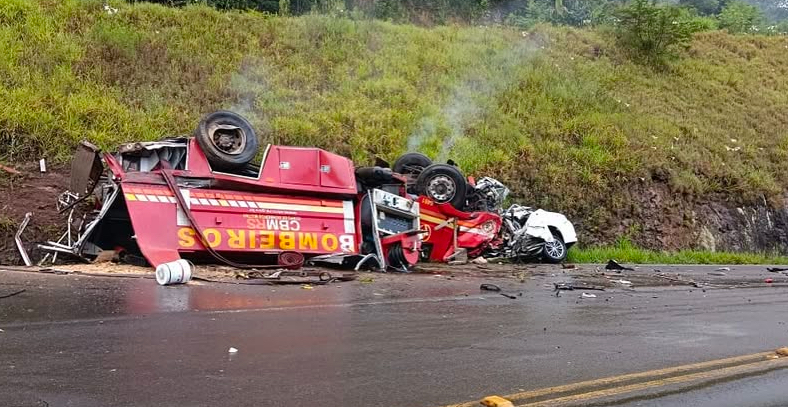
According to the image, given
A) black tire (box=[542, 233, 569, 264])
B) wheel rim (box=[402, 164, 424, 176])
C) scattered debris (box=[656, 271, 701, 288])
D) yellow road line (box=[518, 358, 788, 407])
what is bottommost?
yellow road line (box=[518, 358, 788, 407])

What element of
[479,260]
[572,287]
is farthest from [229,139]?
[479,260]

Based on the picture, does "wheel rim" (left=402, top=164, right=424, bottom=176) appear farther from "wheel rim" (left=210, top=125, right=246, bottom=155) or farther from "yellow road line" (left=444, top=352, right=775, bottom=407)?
"yellow road line" (left=444, top=352, right=775, bottom=407)

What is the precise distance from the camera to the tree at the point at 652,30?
30.1 metres

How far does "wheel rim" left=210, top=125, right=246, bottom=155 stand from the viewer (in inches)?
407

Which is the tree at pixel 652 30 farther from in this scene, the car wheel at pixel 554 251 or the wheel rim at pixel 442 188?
the wheel rim at pixel 442 188

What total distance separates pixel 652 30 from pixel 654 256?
16605 millimetres

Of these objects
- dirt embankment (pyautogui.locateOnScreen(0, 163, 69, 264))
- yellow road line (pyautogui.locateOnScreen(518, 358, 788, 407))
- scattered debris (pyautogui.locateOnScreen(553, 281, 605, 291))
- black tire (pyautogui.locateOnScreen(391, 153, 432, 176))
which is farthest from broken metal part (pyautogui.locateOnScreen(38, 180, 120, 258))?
yellow road line (pyautogui.locateOnScreen(518, 358, 788, 407))

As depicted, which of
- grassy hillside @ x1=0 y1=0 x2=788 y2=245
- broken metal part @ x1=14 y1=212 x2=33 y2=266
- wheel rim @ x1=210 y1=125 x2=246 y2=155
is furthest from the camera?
grassy hillside @ x1=0 y1=0 x2=788 y2=245

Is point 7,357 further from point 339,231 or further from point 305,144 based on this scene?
point 305,144

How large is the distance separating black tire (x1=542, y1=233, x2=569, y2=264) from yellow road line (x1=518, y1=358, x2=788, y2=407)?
9.10 meters

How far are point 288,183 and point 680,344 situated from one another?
251 inches

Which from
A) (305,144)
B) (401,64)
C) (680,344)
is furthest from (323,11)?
(680,344)

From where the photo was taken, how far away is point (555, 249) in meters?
14.6

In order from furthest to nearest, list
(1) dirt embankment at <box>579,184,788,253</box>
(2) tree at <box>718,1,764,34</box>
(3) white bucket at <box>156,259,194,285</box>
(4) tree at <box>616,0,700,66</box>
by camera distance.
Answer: (2) tree at <box>718,1,764,34</box> < (4) tree at <box>616,0,700,66</box> < (1) dirt embankment at <box>579,184,788,253</box> < (3) white bucket at <box>156,259,194,285</box>
